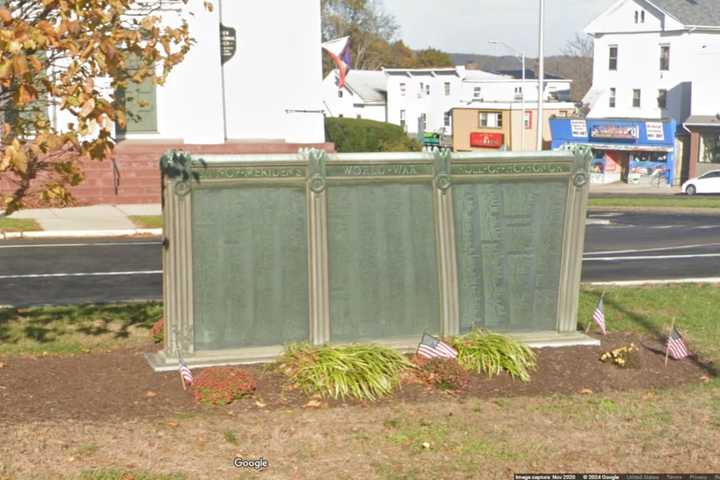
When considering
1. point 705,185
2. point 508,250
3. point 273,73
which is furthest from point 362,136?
point 508,250

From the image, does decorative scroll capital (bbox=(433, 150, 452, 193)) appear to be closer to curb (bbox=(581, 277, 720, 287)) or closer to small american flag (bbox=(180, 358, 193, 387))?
small american flag (bbox=(180, 358, 193, 387))

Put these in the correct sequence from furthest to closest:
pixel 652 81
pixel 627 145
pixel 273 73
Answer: pixel 652 81
pixel 627 145
pixel 273 73

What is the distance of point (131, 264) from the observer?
20.9 meters

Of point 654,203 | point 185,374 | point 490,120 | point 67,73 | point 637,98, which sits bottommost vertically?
point 654,203

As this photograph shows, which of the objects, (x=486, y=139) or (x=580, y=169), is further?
(x=486, y=139)

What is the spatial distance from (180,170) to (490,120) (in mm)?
69971

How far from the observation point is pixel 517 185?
12219 mm

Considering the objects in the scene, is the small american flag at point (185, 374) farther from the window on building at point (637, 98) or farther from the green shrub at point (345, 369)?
the window on building at point (637, 98)

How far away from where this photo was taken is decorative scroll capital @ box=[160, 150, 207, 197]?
11.0m

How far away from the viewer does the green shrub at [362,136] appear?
49469 mm

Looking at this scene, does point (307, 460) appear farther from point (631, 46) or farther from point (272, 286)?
point (631, 46)

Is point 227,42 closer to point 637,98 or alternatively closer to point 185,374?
point 185,374

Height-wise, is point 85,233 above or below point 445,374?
below

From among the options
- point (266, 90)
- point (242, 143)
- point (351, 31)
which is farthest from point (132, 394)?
point (351, 31)
